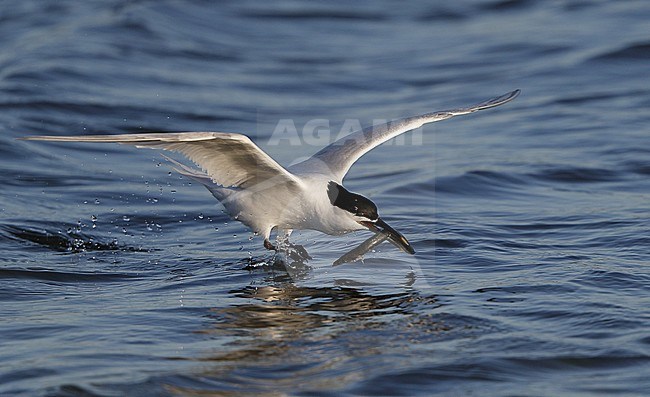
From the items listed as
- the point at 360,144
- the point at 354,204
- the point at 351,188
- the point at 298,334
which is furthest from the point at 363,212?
the point at 351,188

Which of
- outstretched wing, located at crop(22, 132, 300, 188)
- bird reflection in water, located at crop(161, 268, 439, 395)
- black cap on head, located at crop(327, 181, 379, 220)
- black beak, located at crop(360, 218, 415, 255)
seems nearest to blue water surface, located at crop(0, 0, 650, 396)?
bird reflection in water, located at crop(161, 268, 439, 395)

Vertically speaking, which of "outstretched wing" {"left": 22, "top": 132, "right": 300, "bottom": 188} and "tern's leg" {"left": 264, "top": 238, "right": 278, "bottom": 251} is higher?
"outstretched wing" {"left": 22, "top": 132, "right": 300, "bottom": 188}

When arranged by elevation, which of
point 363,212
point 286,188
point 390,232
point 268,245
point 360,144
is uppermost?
point 360,144

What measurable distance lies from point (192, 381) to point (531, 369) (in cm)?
181

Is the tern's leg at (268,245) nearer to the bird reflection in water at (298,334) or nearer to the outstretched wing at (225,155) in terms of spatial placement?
the bird reflection in water at (298,334)

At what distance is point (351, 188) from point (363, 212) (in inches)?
127

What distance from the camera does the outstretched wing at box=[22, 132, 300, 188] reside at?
6695 millimetres

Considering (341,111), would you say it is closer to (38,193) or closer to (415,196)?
(415,196)

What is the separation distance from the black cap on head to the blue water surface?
539mm

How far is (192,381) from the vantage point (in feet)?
19.1

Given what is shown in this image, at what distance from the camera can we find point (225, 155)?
24.3 feet

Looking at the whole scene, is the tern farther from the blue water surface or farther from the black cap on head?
the blue water surface

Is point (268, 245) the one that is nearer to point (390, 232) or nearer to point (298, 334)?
point (390, 232)

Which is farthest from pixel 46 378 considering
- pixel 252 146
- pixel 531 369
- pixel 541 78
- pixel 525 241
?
pixel 541 78
